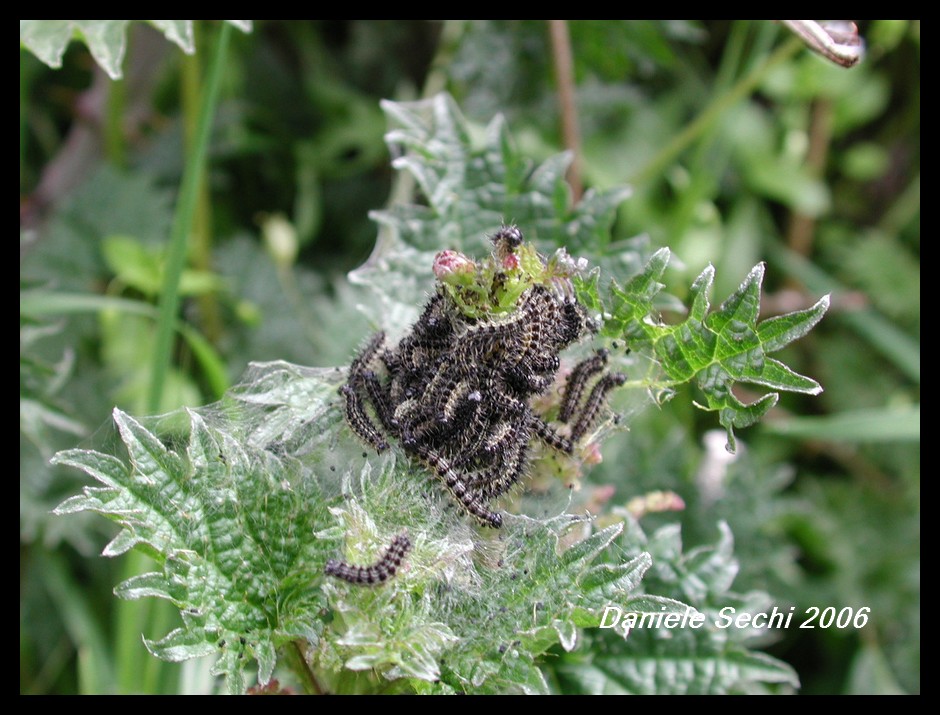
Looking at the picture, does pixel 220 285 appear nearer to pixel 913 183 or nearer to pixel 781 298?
pixel 781 298

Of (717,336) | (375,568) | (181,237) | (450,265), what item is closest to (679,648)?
(717,336)

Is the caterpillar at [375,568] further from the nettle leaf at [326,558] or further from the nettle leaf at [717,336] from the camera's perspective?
the nettle leaf at [717,336]

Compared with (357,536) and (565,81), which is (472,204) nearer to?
(357,536)

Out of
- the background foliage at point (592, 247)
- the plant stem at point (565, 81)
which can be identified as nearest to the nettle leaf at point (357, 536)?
the background foliage at point (592, 247)

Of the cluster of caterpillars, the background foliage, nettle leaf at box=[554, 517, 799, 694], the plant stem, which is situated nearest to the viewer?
the cluster of caterpillars

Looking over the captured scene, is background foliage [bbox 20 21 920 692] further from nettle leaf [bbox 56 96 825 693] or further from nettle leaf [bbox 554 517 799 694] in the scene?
nettle leaf [bbox 56 96 825 693]

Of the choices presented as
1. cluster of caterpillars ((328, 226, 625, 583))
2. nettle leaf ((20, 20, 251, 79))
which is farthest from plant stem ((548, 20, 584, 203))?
cluster of caterpillars ((328, 226, 625, 583))

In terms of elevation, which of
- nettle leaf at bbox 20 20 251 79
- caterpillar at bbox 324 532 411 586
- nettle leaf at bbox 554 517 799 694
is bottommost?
nettle leaf at bbox 554 517 799 694
